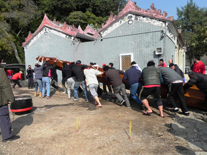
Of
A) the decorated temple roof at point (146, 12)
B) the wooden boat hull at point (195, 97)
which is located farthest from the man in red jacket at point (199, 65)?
the decorated temple roof at point (146, 12)

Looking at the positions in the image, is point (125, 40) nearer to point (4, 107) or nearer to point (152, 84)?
point (152, 84)

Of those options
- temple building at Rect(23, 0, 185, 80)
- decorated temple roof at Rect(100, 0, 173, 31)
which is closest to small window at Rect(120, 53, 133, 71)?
temple building at Rect(23, 0, 185, 80)

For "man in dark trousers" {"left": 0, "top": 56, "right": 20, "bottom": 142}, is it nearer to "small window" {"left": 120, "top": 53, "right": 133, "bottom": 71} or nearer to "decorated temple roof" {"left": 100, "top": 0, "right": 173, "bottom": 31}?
"small window" {"left": 120, "top": 53, "right": 133, "bottom": 71}

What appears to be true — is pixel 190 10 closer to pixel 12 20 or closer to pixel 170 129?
pixel 12 20

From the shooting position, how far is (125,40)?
1087cm

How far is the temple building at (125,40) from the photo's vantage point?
384 inches

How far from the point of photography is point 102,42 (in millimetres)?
11914

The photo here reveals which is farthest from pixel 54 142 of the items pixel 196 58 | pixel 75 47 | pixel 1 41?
pixel 1 41

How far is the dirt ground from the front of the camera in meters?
3.05

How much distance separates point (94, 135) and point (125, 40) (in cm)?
837

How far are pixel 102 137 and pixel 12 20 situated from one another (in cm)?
2736

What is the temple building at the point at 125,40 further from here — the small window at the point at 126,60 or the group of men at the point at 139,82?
the group of men at the point at 139,82

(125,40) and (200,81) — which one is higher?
Result: (125,40)

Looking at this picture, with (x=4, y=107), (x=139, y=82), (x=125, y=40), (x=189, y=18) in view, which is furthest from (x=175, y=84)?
(x=189, y=18)
